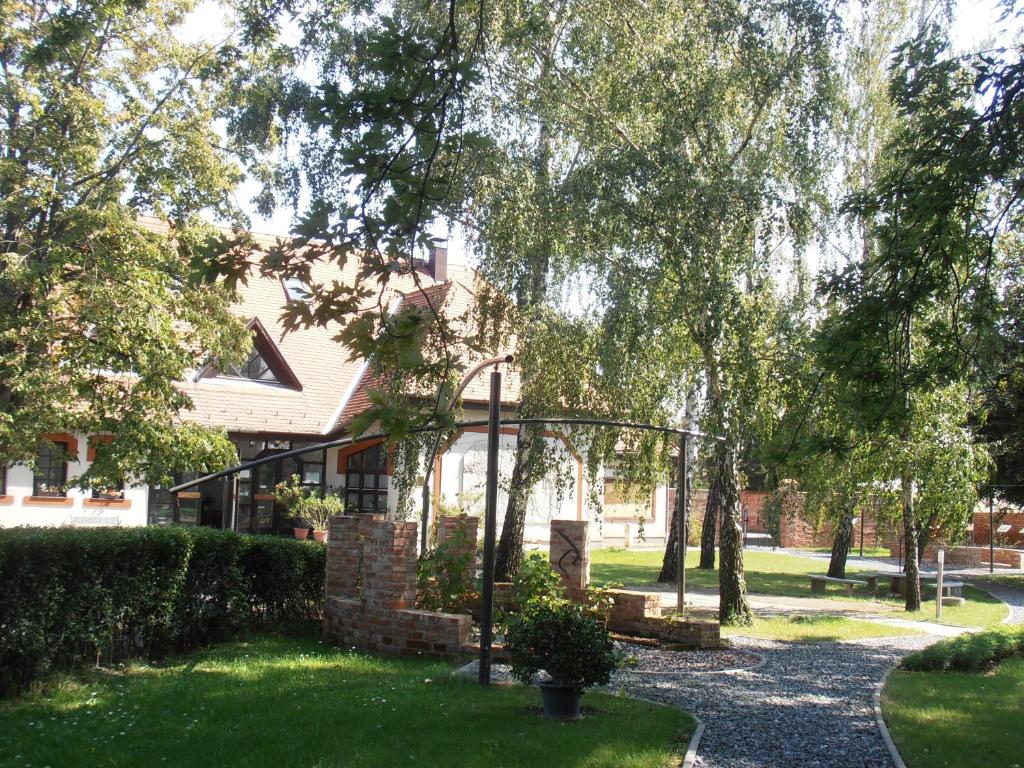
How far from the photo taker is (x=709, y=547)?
93.7ft

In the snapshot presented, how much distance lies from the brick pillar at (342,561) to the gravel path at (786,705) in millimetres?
3582

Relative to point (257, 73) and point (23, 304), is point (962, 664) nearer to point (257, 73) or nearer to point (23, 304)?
point (257, 73)

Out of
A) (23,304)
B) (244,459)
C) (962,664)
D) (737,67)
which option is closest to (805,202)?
(737,67)

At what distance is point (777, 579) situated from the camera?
25734 millimetres

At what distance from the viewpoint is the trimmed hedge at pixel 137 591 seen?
8.22 meters

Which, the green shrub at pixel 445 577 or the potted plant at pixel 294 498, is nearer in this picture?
the green shrub at pixel 445 577

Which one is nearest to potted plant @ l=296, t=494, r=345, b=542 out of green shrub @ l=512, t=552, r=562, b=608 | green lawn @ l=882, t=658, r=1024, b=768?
green shrub @ l=512, t=552, r=562, b=608

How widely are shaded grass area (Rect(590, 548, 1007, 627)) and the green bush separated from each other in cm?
540

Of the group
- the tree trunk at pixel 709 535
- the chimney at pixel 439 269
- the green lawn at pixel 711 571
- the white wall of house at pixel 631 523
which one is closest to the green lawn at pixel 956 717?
the green lawn at pixel 711 571

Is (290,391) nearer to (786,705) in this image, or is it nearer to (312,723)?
(786,705)

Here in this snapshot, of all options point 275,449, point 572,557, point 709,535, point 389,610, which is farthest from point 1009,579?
point 389,610

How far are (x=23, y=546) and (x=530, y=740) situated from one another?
4.59m

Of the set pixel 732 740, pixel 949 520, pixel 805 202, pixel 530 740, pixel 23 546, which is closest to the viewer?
pixel 530 740

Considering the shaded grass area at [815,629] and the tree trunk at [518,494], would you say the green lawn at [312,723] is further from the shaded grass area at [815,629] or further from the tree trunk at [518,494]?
the shaded grass area at [815,629]
